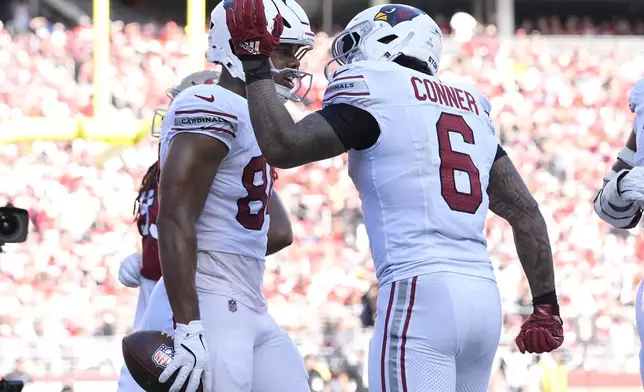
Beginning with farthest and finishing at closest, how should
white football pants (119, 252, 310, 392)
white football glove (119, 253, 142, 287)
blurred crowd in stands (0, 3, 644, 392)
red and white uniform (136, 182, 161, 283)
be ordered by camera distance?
blurred crowd in stands (0, 3, 644, 392)
white football glove (119, 253, 142, 287)
red and white uniform (136, 182, 161, 283)
white football pants (119, 252, 310, 392)

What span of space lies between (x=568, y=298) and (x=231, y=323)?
8.81 m

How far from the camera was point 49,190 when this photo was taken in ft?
43.0

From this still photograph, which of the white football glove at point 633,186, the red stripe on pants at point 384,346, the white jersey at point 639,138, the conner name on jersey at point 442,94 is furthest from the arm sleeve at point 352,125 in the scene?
the white jersey at point 639,138

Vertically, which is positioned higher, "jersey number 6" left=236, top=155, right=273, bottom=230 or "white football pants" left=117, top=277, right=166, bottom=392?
"jersey number 6" left=236, top=155, right=273, bottom=230

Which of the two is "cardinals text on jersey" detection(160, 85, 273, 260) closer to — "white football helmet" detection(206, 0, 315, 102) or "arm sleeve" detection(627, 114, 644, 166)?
"white football helmet" detection(206, 0, 315, 102)

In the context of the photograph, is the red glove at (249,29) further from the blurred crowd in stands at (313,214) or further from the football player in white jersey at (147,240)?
the blurred crowd in stands at (313,214)

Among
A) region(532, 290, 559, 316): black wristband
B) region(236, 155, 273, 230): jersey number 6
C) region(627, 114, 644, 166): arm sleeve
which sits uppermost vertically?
region(627, 114, 644, 166): arm sleeve

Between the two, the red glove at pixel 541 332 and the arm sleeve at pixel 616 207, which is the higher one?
the arm sleeve at pixel 616 207

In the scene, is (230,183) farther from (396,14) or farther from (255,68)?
(396,14)

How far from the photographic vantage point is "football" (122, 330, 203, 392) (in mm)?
3195

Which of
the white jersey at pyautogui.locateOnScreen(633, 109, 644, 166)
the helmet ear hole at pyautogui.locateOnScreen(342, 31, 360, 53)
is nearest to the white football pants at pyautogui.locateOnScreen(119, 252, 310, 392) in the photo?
the helmet ear hole at pyautogui.locateOnScreen(342, 31, 360, 53)

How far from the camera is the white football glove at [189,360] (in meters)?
3.15

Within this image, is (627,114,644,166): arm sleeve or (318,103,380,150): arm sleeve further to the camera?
(627,114,644,166): arm sleeve

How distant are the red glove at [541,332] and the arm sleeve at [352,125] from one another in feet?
2.81
